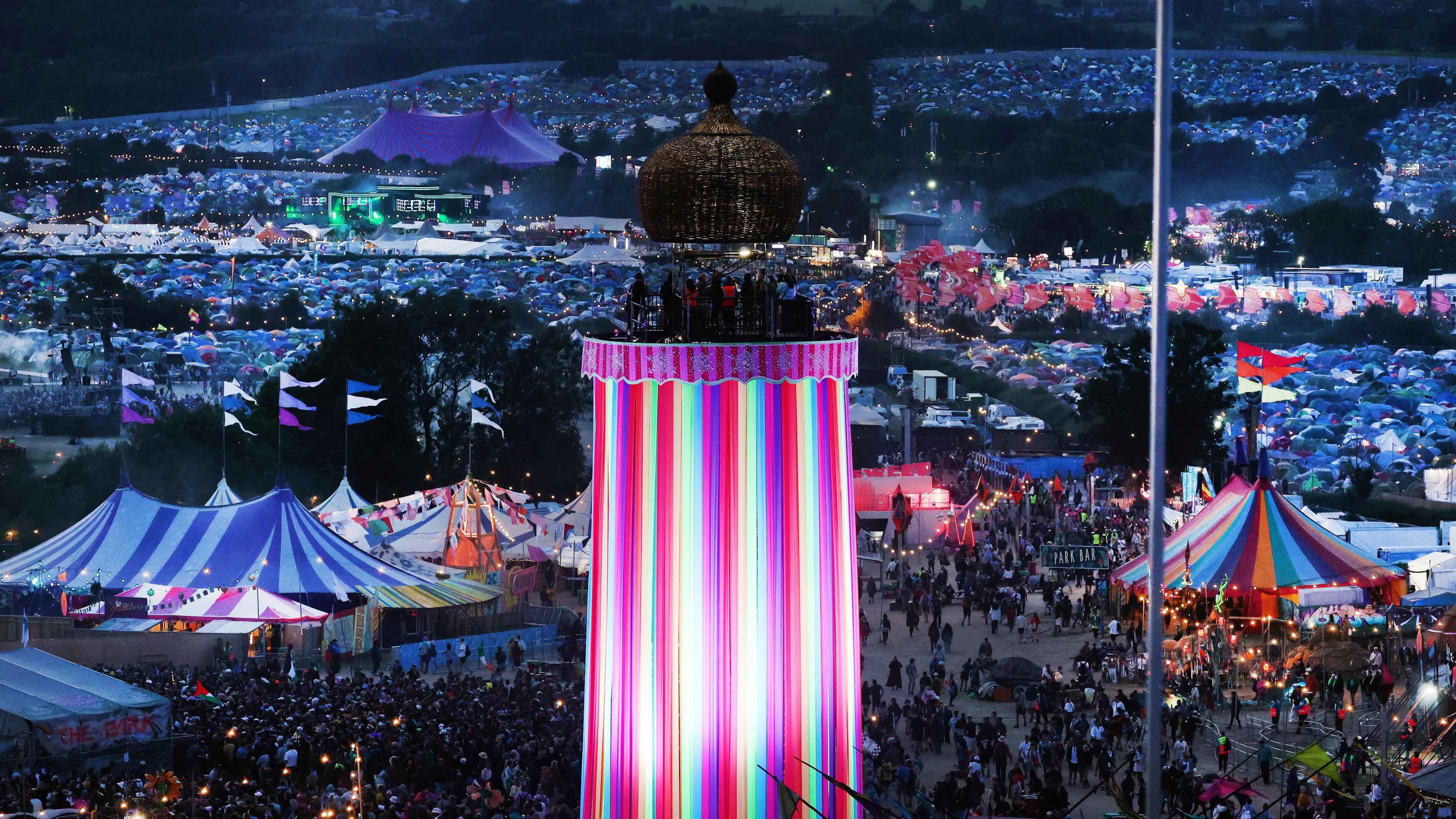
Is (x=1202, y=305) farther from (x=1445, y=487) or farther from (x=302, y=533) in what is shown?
(x=302, y=533)

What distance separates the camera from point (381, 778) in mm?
19406

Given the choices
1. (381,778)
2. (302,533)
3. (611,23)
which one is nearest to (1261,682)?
(381,778)

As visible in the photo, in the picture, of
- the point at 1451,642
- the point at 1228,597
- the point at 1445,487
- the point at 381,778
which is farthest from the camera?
the point at 1445,487

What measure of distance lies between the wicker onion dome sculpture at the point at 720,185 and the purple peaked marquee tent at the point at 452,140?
361ft

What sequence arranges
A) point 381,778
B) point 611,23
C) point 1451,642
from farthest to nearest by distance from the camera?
point 611,23 → point 1451,642 → point 381,778

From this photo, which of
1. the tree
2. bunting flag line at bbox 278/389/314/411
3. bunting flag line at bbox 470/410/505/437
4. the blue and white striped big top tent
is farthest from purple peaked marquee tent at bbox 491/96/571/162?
the blue and white striped big top tent

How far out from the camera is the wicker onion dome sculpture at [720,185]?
1155 centimetres

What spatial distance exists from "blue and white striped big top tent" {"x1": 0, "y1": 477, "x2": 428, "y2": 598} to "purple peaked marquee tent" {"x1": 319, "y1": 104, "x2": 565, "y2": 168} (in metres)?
92.7

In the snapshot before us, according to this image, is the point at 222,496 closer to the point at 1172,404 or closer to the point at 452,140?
the point at 1172,404

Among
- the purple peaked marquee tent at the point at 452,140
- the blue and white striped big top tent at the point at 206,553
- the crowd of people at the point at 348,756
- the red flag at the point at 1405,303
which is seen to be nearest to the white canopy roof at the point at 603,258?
the red flag at the point at 1405,303

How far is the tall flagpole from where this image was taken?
9367 millimetres

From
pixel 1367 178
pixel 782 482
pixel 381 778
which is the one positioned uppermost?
pixel 1367 178

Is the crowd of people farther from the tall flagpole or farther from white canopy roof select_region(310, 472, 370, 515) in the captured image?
white canopy roof select_region(310, 472, 370, 515)

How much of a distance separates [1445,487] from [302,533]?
1076 inches
